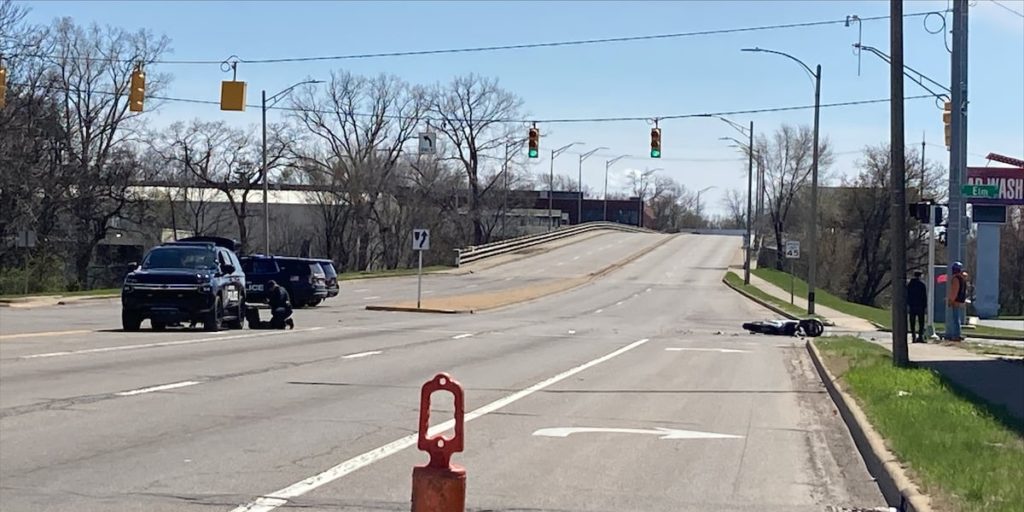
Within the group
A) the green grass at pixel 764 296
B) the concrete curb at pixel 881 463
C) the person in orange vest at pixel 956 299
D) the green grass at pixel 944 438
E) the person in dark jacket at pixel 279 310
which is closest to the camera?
the green grass at pixel 944 438

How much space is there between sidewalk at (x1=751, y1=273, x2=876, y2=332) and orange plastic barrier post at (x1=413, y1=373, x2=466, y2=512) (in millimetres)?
35640

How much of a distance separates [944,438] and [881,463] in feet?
3.42

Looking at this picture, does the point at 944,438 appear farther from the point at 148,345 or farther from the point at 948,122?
the point at 948,122

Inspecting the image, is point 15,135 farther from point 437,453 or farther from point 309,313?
point 437,453

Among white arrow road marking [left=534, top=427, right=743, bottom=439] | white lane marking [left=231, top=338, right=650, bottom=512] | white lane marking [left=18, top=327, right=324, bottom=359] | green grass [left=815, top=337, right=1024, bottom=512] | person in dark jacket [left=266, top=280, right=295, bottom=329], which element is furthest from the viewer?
person in dark jacket [left=266, top=280, right=295, bottom=329]

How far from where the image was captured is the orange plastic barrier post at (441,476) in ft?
21.6

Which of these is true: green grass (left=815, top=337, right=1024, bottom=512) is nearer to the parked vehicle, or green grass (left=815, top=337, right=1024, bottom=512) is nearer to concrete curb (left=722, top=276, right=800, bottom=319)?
concrete curb (left=722, top=276, right=800, bottom=319)

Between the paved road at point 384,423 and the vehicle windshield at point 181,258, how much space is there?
5.25ft

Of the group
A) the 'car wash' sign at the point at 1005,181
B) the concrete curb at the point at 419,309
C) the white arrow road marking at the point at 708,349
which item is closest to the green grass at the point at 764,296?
the 'car wash' sign at the point at 1005,181

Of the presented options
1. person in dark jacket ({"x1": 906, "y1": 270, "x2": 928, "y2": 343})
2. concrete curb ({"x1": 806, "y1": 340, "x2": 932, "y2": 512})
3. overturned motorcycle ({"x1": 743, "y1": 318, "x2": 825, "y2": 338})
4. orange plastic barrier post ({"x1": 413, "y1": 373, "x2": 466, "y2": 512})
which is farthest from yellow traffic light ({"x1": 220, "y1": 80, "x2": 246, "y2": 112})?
orange plastic barrier post ({"x1": 413, "y1": 373, "x2": 466, "y2": 512})

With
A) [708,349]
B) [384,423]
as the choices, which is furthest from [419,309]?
[384,423]

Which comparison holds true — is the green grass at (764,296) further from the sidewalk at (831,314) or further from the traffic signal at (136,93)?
the traffic signal at (136,93)

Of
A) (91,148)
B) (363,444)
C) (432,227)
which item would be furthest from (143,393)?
(432,227)

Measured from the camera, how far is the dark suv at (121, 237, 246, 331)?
2606 centimetres
